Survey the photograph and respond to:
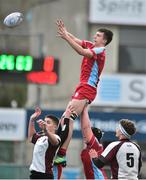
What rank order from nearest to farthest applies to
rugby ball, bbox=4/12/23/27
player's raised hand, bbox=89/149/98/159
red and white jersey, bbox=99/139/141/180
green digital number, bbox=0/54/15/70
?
1. red and white jersey, bbox=99/139/141/180
2. player's raised hand, bbox=89/149/98/159
3. rugby ball, bbox=4/12/23/27
4. green digital number, bbox=0/54/15/70

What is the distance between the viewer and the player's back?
1162 centimetres

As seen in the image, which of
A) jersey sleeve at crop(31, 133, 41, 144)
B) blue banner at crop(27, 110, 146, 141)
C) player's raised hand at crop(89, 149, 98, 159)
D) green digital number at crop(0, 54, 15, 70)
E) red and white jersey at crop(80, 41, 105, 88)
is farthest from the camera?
blue banner at crop(27, 110, 146, 141)

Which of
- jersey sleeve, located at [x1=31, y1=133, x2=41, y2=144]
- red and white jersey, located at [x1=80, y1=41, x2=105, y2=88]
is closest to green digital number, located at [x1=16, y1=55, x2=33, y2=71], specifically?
jersey sleeve, located at [x1=31, y1=133, x2=41, y2=144]

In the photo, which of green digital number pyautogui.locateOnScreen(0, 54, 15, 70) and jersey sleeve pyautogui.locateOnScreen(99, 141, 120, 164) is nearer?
jersey sleeve pyautogui.locateOnScreen(99, 141, 120, 164)

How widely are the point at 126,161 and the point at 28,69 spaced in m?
12.2

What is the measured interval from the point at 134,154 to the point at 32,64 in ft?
39.5

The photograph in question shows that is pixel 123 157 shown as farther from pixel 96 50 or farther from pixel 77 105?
pixel 96 50

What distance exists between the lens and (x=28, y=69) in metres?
23.5

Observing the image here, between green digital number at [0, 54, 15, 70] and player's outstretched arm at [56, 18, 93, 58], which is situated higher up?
player's outstretched arm at [56, 18, 93, 58]

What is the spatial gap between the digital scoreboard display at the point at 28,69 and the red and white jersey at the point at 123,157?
11.8 m

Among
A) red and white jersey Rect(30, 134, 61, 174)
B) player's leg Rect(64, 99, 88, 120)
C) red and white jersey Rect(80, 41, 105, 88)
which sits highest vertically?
red and white jersey Rect(80, 41, 105, 88)

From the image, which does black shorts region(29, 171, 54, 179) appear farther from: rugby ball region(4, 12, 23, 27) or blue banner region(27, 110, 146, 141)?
blue banner region(27, 110, 146, 141)

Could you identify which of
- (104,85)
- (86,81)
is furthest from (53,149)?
(104,85)

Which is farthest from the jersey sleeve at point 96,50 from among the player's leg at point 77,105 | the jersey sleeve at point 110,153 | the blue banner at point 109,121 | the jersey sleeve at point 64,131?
the blue banner at point 109,121
